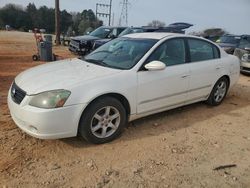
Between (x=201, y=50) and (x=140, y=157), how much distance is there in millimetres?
2791

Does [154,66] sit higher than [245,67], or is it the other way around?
[154,66]

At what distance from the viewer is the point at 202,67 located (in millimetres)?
5676

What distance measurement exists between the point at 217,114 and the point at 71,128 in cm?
322

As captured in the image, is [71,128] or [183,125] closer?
[71,128]

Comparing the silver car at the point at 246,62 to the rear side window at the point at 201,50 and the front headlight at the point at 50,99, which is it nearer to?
the rear side window at the point at 201,50

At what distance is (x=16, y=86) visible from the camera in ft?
14.0

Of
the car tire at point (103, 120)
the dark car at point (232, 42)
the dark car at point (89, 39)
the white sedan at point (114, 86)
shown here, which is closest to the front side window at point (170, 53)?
the white sedan at point (114, 86)

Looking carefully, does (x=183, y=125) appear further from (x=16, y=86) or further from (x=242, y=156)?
(x=16, y=86)

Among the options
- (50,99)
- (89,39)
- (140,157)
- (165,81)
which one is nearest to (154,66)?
(165,81)

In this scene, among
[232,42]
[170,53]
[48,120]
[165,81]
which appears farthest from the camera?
[232,42]

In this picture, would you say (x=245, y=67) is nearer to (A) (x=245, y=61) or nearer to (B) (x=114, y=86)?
(A) (x=245, y=61)

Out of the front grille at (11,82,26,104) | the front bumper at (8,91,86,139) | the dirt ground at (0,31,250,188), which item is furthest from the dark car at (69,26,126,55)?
the front bumper at (8,91,86,139)

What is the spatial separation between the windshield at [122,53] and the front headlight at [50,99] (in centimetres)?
113

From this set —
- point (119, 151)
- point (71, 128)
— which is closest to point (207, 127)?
point (119, 151)
